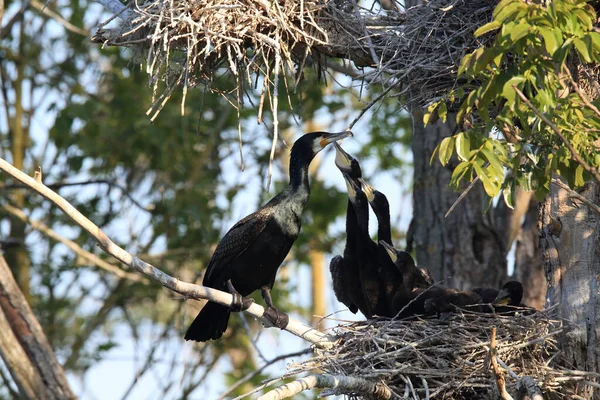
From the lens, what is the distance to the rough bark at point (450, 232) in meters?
8.25

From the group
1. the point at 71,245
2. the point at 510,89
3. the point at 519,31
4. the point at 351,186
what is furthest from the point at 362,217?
the point at 71,245

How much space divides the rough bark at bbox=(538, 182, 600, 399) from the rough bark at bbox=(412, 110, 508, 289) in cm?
260

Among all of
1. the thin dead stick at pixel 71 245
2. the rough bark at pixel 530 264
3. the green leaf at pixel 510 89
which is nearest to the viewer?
the green leaf at pixel 510 89

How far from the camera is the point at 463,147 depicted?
4.29 metres

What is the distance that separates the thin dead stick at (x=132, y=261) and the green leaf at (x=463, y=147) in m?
1.48

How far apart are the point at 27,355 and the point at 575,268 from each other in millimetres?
4262

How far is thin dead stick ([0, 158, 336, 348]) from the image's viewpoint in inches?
174

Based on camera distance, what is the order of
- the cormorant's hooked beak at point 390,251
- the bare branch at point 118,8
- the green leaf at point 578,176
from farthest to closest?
the cormorant's hooked beak at point 390,251 → the bare branch at point 118,8 → the green leaf at point 578,176

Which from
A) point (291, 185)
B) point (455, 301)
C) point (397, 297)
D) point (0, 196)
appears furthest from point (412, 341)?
point (0, 196)

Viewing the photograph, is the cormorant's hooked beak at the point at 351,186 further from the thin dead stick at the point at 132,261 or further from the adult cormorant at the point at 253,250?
the thin dead stick at the point at 132,261

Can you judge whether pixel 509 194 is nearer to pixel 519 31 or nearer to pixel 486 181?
pixel 486 181

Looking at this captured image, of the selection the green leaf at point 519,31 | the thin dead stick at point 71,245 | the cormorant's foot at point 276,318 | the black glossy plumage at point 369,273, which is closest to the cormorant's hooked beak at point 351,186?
the black glossy plumage at point 369,273

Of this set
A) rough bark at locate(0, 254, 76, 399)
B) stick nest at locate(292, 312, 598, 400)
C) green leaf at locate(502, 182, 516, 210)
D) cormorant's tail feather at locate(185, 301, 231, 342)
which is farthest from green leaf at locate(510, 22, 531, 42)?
rough bark at locate(0, 254, 76, 399)

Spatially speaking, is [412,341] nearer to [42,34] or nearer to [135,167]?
[135,167]
